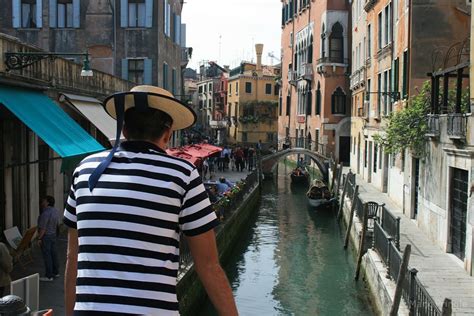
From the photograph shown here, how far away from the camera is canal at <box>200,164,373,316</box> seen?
1165cm

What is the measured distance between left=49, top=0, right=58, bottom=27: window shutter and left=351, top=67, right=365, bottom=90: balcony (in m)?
13.0

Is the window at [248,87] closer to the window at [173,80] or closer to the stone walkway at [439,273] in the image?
the window at [173,80]

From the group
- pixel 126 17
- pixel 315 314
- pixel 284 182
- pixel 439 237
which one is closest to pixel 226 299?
pixel 315 314

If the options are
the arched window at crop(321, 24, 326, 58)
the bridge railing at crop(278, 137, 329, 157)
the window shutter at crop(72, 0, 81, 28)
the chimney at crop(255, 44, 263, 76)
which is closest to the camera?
the window shutter at crop(72, 0, 81, 28)

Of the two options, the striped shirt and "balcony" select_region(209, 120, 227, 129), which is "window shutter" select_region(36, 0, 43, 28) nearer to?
the striped shirt

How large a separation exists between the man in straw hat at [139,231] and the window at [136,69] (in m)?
19.3

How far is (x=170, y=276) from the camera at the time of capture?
2072mm

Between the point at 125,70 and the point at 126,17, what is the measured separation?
174 cm

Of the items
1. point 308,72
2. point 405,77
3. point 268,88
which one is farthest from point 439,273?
point 268,88

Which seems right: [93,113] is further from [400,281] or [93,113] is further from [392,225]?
[400,281]

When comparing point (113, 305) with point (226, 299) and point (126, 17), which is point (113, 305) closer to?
point (226, 299)

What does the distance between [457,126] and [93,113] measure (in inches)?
274

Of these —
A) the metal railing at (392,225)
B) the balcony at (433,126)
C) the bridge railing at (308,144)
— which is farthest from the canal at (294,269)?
the bridge railing at (308,144)

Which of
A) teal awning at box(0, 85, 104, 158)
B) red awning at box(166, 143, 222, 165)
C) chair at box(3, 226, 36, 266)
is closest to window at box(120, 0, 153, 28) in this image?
red awning at box(166, 143, 222, 165)
